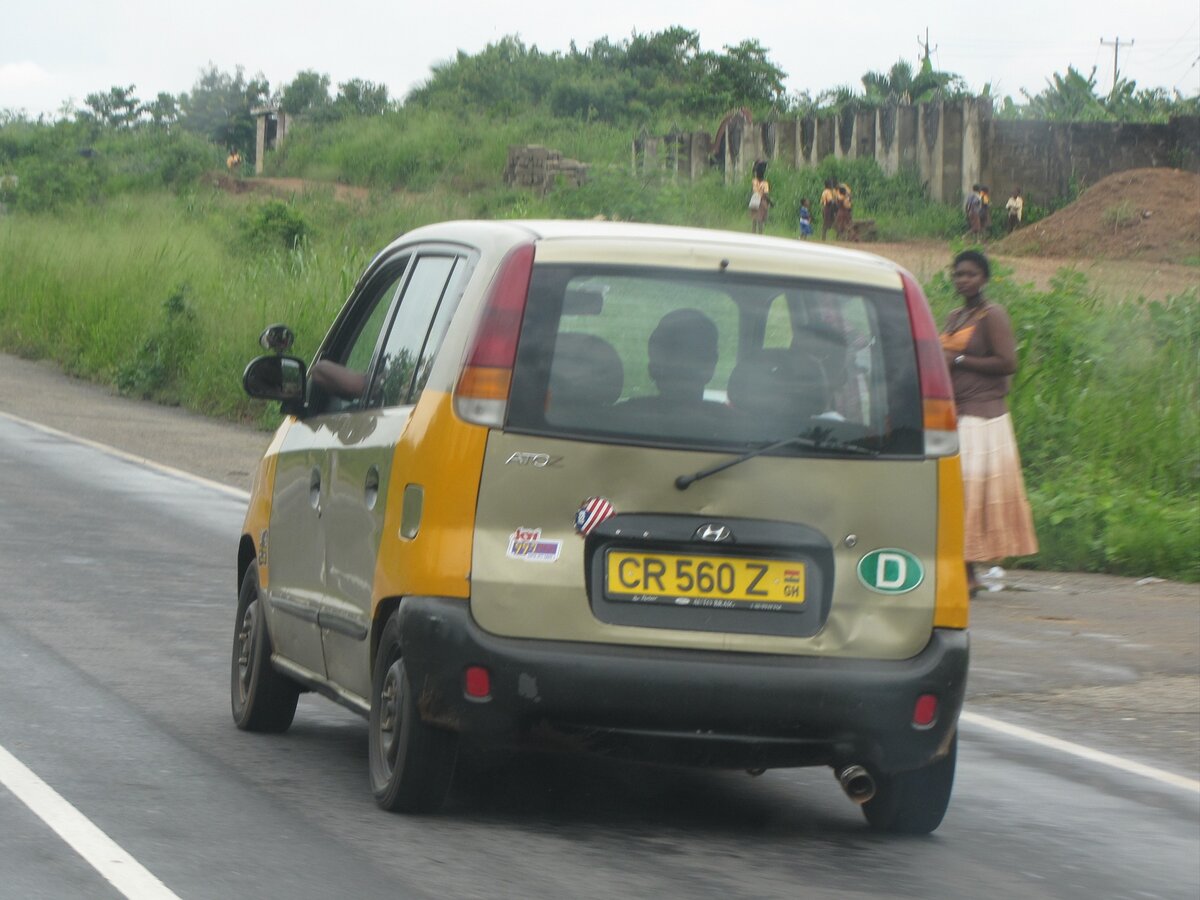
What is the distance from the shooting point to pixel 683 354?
5.58 metres

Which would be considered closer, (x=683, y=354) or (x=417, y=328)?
(x=683, y=354)

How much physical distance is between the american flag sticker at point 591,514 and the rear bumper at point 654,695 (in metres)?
0.30

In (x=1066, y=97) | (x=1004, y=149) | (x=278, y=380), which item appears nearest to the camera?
(x=278, y=380)

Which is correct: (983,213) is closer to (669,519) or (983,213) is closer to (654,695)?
(669,519)

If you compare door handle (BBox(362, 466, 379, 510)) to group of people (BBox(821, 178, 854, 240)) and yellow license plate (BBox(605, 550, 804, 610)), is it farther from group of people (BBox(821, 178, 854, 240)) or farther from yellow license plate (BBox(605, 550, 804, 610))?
group of people (BBox(821, 178, 854, 240))

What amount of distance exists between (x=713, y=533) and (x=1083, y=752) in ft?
9.01

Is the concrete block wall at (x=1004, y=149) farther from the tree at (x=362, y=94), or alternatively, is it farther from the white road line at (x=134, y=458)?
the tree at (x=362, y=94)

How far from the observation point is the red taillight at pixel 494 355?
17.8ft

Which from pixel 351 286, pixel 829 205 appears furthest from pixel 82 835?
pixel 829 205

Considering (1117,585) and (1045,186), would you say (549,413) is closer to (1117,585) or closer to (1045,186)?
(1117,585)

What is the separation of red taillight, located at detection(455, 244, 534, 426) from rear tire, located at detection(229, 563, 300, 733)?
6.15 feet

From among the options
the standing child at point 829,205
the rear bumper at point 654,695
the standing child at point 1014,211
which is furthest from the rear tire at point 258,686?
the standing child at point 1014,211

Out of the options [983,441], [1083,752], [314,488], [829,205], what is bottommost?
[1083,752]

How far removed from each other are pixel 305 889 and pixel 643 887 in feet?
2.69
